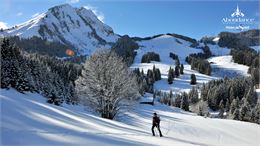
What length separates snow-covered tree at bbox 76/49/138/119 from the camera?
3441 centimetres

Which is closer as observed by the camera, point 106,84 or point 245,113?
point 106,84

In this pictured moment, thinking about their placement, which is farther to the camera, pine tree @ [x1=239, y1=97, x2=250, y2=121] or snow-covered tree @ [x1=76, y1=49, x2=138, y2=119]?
pine tree @ [x1=239, y1=97, x2=250, y2=121]

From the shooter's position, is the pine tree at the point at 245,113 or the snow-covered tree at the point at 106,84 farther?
the pine tree at the point at 245,113

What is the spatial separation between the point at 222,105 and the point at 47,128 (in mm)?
129473

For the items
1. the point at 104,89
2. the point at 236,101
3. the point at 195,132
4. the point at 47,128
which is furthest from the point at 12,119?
the point at 236,101

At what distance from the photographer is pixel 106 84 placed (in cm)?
3453

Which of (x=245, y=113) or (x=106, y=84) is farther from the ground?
(x=106, y=84)

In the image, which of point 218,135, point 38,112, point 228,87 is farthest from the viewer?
point 228,87

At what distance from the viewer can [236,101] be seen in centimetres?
11894

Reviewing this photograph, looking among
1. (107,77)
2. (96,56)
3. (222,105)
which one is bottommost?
(222,105)

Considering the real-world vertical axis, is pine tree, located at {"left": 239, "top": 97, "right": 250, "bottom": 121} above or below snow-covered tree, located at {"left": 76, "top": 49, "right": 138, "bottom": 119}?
below

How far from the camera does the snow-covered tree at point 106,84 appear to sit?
34406 millimetres

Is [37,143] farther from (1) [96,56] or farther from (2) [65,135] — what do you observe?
(1) [96,56]

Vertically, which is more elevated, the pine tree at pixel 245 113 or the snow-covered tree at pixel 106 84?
the snow-covered tree at pixel 106 84
